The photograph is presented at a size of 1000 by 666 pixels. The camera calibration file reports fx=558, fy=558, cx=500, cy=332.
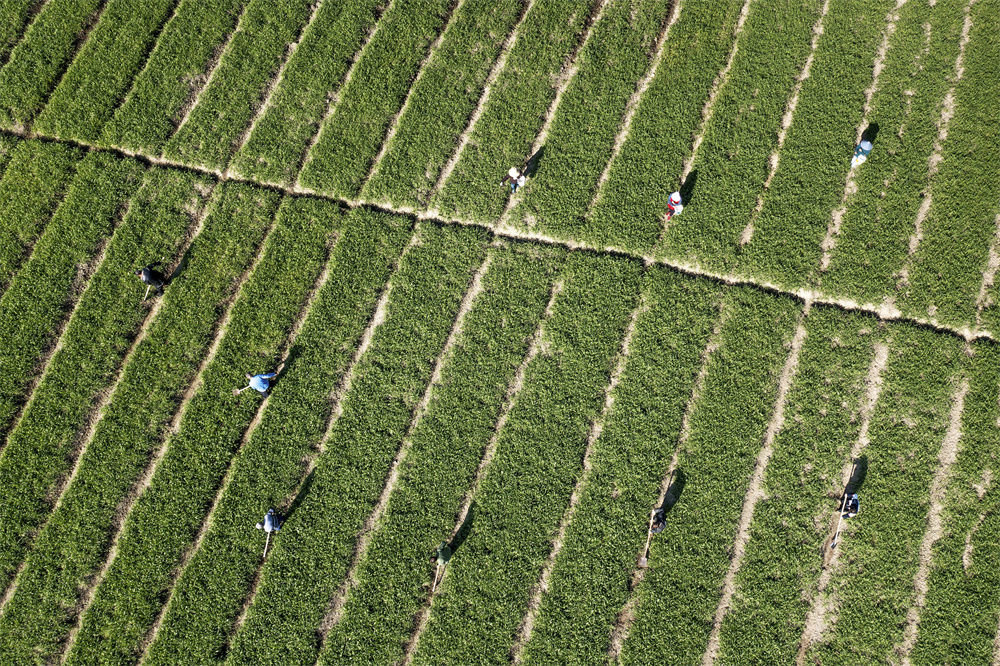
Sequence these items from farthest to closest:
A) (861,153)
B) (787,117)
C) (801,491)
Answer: (787,117), (861,153), (801,491)

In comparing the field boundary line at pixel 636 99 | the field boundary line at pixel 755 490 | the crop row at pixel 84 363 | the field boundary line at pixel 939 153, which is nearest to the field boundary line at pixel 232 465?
the crop row at pixel 84 363

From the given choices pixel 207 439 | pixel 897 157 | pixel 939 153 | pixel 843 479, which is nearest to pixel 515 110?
pixel 897 157

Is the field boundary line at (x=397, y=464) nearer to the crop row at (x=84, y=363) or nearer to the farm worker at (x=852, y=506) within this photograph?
the crop row at (x=84, y=363)

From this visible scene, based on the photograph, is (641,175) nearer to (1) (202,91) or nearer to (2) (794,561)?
(2) (794,561)

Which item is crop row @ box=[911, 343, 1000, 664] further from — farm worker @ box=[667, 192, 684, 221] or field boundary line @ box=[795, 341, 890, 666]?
farm worker @ box=[667, 192, 684, 221]

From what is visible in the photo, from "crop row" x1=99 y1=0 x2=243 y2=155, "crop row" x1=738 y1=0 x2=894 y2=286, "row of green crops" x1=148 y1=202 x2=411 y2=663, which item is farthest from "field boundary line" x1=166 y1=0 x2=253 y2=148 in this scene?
"crop row" x1=738 y1=0 x2=894 y2=286

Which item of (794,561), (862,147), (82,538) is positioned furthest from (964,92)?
(82,538)

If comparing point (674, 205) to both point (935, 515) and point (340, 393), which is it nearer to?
point (935, 515)
